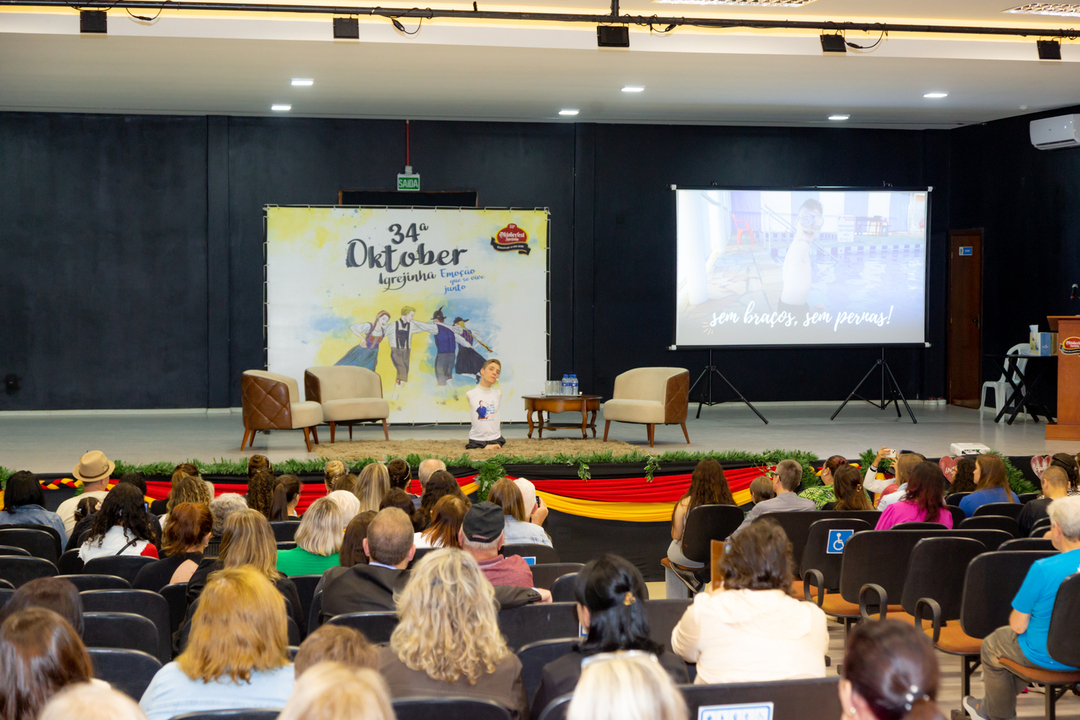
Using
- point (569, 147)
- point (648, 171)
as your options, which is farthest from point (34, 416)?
point (648, 171)

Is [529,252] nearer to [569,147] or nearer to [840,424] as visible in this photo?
[569,147]

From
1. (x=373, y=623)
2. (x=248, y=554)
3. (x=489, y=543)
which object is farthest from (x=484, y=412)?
(x=373, y=623)

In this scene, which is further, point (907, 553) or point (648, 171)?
point (648, 171)

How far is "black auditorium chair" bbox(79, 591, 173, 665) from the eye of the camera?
329 centimetres

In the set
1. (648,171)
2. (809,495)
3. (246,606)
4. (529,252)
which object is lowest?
(809,495)

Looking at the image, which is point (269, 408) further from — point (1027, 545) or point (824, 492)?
point (1027, 545)

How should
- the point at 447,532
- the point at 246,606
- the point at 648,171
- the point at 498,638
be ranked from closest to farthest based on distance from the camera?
the point at 246,606
the point at 498,638
the point at 447,532
the point at 648,171

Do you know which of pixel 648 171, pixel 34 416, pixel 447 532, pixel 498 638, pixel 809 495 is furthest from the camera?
pixel 648 171

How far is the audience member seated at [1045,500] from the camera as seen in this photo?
15.8 feet

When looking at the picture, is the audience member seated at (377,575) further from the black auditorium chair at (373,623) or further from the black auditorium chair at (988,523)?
the black auditorium chair at (988,523)

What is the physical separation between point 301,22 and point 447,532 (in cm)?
563

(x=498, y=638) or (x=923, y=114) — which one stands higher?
(x=923, y=114)

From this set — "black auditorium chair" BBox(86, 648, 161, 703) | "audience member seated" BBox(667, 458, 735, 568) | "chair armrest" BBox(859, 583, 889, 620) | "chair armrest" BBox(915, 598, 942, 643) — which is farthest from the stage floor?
"black auditorium chair" BBox(86, 648, 161, 703)

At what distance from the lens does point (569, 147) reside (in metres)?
12.7
